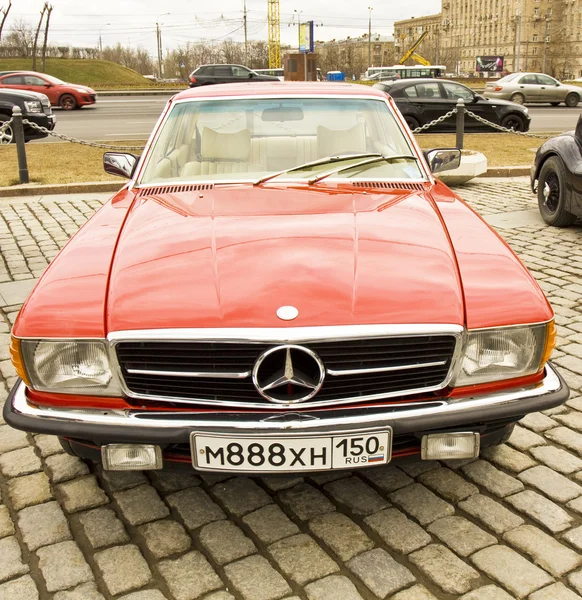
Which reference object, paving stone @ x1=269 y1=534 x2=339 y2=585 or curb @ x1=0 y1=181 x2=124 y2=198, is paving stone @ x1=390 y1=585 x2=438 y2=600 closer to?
paving stone @ x1=269 y1=534 x2=339 y2=585

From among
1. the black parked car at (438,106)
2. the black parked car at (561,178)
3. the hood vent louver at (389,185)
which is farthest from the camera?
the black parked car at (438,106)

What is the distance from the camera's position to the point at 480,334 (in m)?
2.47

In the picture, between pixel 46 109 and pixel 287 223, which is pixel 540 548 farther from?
pixel 46 109

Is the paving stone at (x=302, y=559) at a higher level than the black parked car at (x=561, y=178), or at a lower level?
lower

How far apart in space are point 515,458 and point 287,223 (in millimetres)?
1512

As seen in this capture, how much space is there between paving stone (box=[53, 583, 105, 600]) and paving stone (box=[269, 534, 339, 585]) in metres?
0.63

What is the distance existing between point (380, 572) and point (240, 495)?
731mm

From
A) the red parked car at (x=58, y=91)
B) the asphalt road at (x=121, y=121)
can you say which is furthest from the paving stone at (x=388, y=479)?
the red parked car at (x=58, y=91)

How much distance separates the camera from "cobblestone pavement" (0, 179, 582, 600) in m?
2.42

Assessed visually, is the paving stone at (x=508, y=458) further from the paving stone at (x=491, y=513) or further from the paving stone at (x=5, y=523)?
the paving stone at (x=5, y=523)

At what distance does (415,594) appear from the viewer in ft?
7.75

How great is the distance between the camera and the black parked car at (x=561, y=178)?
22.8ft

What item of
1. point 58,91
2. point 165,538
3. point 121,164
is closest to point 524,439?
point 165,538

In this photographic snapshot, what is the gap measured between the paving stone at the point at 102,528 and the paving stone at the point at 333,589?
763 mm
